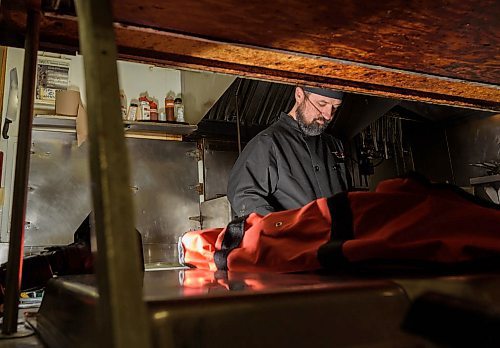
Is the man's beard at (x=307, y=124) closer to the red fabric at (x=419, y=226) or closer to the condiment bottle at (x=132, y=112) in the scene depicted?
the red fabric at (x=419, y=226)

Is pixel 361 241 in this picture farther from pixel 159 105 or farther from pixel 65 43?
pixel 159 105

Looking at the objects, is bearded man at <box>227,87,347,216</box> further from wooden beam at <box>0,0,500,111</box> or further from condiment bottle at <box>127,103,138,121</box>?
condiment bottle at <box>127,103,138,121</box>

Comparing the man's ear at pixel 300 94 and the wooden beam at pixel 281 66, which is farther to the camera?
the man's ear at pixel 300 94

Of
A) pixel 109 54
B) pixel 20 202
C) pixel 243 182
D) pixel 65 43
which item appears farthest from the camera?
pixel 243 182

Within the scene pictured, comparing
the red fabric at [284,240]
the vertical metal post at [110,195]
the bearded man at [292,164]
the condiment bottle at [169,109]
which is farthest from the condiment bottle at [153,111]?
the vertical metal post at [110,195]

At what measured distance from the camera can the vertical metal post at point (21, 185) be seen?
71cm

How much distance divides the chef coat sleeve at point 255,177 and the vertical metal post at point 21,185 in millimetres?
1279

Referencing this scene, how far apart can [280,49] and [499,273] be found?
2.05 feet

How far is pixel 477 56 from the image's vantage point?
0.97 metres

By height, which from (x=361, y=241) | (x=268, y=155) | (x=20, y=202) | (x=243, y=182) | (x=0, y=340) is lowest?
(x=0, y=340)

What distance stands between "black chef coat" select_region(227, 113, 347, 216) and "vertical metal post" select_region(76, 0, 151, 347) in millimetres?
1626

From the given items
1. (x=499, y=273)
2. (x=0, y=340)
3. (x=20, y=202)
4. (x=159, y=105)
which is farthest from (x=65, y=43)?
(x=159, y=105)

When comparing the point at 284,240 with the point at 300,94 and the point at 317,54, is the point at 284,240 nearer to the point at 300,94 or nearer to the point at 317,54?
the point at 317,54

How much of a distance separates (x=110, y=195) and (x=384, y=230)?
18.2 inches
